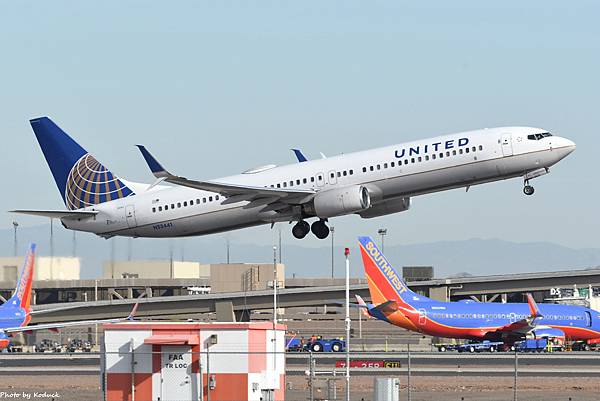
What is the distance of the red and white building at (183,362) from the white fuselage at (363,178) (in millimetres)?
24513

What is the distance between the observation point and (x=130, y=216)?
6669 centimetres

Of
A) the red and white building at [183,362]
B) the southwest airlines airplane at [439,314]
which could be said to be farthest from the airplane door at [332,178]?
the red and white building at [183,362]

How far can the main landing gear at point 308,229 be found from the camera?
6456cm

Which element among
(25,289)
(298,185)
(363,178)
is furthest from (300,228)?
(25,289)

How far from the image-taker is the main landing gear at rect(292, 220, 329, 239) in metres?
64.6

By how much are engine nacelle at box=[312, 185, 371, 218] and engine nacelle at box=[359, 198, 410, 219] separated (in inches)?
117

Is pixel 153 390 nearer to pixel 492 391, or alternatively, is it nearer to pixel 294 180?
pixel 492 391

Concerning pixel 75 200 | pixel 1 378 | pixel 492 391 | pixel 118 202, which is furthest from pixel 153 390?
pixel 75 200

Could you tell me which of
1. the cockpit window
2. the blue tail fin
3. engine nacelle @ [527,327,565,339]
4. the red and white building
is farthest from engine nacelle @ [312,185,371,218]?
the red and white building

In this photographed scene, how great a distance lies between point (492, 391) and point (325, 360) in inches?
798

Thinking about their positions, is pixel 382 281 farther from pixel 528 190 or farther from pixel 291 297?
pixel 291 297

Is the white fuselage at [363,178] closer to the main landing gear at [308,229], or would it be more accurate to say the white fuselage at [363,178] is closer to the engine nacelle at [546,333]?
the main landing gear at [308,229]

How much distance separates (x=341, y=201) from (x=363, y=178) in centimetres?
166

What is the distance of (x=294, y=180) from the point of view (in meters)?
62.5
